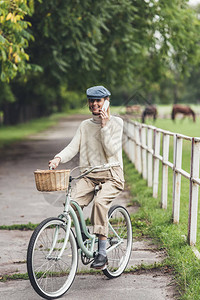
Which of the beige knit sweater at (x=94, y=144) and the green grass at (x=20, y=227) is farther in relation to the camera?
the green grass at (x=20, y=227)

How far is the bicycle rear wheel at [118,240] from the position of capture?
4.72 metres

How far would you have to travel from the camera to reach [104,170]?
4508mm

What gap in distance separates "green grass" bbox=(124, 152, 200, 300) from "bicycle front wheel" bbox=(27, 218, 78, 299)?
100 centimetres

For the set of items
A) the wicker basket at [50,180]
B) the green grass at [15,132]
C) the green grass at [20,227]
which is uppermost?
the wicker basket at [50,180]

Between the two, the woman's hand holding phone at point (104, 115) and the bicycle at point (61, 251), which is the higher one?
the woman's hand holding phone at point (104, 115)

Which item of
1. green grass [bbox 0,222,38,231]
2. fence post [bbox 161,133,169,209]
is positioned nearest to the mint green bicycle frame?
green grass [bbox 0,222,38,231]

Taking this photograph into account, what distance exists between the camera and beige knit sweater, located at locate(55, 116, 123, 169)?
4.42 meters

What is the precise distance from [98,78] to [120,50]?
1.94 meters

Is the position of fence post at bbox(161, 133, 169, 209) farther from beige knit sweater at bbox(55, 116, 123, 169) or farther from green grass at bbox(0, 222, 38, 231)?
beige knit sweater at bbox(55, 116, 123, 169)

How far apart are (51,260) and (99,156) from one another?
1.04 metres

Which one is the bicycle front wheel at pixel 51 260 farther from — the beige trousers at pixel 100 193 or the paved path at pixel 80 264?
the beige trousers at pixel 100 193

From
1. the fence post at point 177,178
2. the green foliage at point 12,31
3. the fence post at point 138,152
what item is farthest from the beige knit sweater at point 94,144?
the fence post at point 138,152

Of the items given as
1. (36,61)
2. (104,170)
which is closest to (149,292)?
(104,170)

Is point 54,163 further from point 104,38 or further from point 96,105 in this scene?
point 104,38
